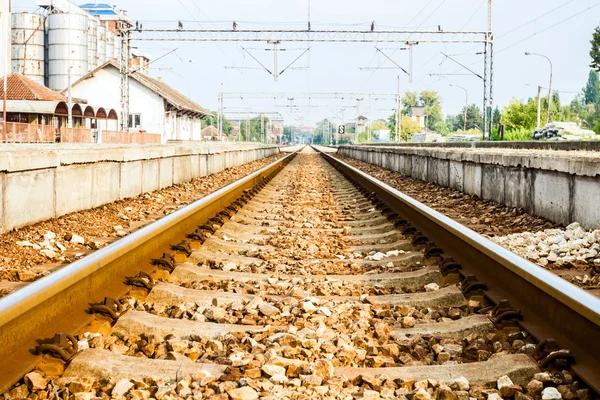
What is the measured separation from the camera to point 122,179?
38.4ft

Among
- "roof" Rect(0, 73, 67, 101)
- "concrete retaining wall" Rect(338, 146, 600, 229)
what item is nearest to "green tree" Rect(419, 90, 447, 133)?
"roof" Rect(0, 73, 67, 101)

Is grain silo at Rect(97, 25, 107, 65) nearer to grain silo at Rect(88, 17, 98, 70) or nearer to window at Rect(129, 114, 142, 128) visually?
grain silo at Rect(88, 17, 98, 70)

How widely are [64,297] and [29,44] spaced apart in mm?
92488

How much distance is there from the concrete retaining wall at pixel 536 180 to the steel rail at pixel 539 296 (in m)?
1.93

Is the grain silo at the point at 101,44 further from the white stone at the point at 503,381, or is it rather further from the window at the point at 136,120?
the white stone at the point at 503,381

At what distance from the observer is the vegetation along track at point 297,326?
3154mm

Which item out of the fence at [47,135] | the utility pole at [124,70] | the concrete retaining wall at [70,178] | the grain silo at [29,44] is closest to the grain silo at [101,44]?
the grain silo at [29,44]

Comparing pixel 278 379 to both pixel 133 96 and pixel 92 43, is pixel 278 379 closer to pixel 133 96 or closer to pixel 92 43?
pixel 133 96

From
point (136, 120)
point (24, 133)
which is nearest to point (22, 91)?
point (136, 120)

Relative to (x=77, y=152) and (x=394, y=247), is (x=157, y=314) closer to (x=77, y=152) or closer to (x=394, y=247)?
(x=394, y=247)

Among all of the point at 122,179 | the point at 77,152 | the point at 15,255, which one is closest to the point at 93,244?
the point at 15,255

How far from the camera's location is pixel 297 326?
4.17 meters

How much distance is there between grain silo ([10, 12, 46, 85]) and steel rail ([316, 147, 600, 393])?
8968 centimetres

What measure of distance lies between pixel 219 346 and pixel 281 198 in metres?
10.0
